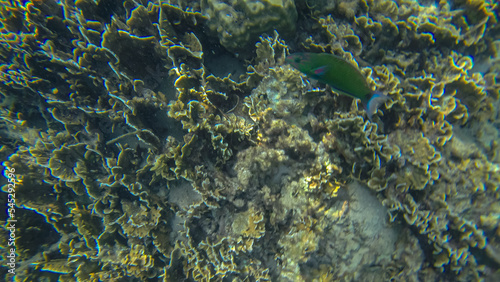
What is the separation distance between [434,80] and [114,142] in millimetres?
4900

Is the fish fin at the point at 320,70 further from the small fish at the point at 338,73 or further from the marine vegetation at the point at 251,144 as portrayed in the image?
the marine vegetation at the point at 251,144

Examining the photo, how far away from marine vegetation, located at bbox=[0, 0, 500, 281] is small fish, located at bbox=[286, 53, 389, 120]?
0.71m

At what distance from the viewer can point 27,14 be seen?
11.1 ft

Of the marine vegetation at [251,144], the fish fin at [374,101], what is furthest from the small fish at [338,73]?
the marine vegetation at [251,144]

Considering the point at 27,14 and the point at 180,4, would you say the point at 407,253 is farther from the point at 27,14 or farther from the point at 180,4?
the point at 27,14

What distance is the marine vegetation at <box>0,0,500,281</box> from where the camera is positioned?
115 inches

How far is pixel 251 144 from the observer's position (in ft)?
10.1

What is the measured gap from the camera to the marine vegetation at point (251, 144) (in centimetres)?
293

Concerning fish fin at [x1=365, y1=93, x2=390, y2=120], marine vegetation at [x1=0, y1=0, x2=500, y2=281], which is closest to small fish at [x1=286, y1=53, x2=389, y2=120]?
fish fin at [x1=365, y1=93, x2=390, y2=120]

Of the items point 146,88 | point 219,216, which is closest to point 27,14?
point 146,88

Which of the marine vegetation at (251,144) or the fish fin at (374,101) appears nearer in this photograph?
the fish fin at (374,101)

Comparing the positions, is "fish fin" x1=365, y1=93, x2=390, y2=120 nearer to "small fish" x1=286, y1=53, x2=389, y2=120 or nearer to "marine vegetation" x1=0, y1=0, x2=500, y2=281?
"small fish" x1=286, y1=53, x2=389, y2=120

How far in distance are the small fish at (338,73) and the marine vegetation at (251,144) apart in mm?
708

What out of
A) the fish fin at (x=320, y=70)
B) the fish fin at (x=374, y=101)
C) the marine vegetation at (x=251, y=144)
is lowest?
the marine vegetation at (x=251, y=144)
